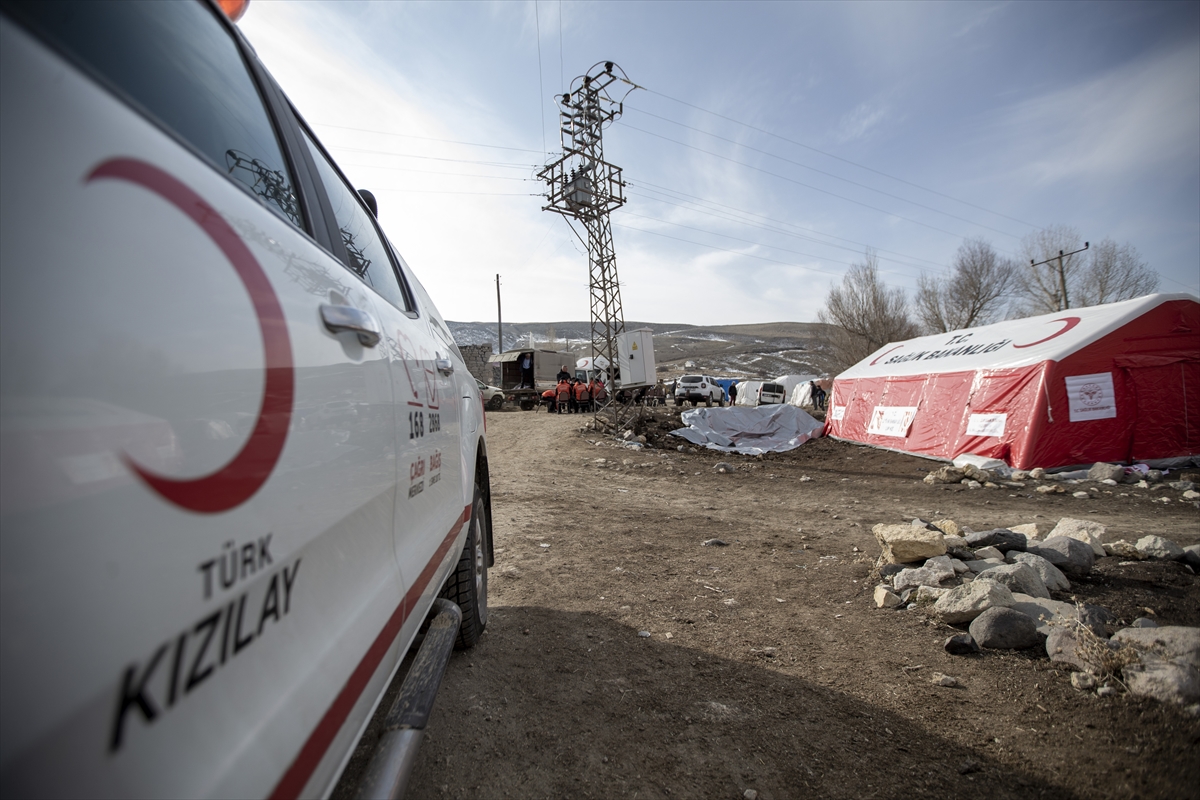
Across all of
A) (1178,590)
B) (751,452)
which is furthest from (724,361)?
(1178,590)

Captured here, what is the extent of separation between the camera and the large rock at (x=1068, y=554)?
4199 millimetres

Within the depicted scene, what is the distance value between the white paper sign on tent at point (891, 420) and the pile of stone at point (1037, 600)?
8147mm

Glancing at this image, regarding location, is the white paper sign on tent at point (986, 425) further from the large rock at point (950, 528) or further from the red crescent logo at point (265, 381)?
the red crescent logo at point (265, 381)

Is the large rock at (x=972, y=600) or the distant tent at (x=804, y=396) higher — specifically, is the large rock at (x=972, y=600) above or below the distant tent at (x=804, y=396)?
below

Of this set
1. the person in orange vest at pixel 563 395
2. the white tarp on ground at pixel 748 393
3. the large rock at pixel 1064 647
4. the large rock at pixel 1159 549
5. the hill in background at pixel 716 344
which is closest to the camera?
the large rock at pixel 1064 647

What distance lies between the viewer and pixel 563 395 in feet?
82.7

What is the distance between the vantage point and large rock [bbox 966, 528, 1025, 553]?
4555mm

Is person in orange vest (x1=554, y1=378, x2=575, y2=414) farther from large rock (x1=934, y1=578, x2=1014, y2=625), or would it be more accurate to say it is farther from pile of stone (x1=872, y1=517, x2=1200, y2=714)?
large rock (x1=934, y1=578, x2=1014, y2=625)

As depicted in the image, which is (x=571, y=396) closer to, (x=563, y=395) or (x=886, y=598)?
(x=563, y=395)

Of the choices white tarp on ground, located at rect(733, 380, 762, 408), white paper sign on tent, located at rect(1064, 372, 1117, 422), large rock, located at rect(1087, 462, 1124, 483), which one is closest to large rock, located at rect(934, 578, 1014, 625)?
large rock, located at rect(1087, 462, 1124, 483)

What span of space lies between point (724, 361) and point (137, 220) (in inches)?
3880

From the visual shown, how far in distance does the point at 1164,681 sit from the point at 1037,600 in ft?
3.59

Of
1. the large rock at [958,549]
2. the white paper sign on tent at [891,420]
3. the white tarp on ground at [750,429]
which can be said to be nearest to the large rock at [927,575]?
the large rock at [958,549]

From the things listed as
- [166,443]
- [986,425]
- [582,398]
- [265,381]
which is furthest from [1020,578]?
[582,398]
